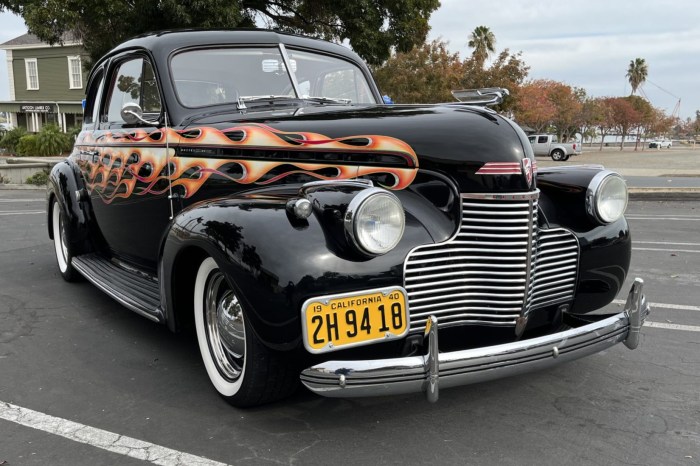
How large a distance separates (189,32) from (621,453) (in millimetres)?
3502

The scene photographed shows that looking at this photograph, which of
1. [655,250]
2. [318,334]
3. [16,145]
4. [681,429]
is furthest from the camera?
[16,145]

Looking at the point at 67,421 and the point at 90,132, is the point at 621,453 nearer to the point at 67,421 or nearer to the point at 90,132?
the point at 67,421

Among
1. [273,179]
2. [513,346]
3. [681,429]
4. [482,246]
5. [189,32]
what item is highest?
[189,32]

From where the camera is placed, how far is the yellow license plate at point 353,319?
2404 mm

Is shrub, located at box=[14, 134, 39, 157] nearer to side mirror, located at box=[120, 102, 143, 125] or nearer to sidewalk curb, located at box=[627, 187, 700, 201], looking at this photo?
sidewalk curb, located at box=[627, 187, 700, 201]

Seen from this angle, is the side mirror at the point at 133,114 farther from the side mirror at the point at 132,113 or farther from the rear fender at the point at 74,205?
the rear fender at the point at 74,205

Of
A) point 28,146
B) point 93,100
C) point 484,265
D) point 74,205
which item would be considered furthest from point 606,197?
point 28,146

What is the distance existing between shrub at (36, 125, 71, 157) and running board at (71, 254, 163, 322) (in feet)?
67.9

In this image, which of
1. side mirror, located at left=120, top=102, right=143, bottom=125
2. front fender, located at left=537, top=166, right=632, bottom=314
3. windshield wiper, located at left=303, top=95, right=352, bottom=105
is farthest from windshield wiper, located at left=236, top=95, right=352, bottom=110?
front fender, located at left=537, top=166, right=632, bottom=314

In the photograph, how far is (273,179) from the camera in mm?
3209

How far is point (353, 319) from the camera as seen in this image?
2441 millimetres

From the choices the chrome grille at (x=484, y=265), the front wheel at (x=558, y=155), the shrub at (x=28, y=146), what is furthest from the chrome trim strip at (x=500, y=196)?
the front wheel at (x=558, y=155)

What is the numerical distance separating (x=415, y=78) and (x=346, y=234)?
27.1m

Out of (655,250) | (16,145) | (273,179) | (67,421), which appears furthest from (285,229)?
(16,145)
